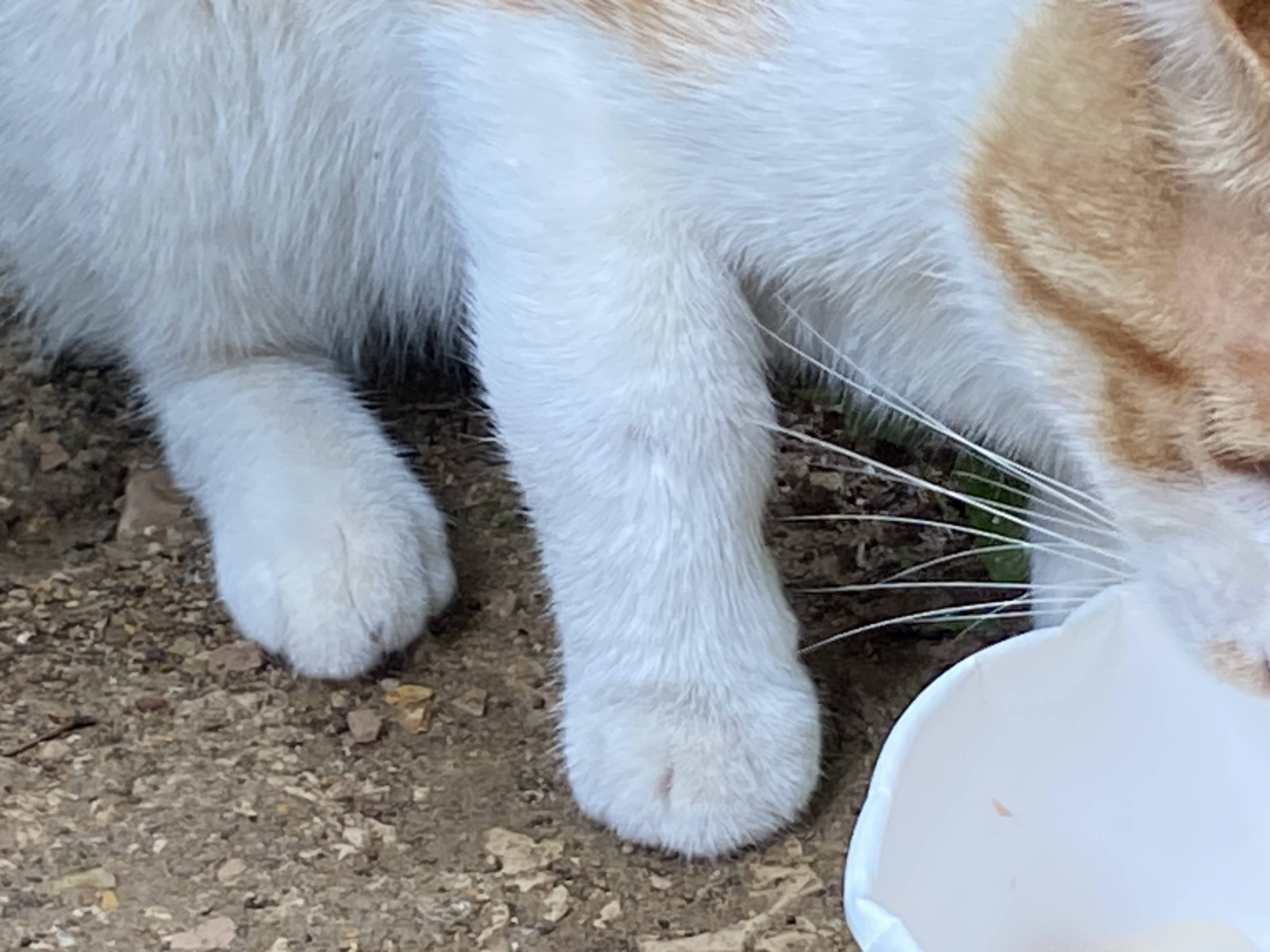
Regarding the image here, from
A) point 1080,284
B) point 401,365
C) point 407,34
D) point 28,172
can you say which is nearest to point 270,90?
point 407,34

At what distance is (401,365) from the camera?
4.61ft

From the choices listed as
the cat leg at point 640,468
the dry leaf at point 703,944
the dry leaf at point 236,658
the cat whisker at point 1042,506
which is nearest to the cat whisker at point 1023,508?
the cat whisker at point 1042,506

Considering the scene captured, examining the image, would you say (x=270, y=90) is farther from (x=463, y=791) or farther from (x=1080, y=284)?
(x=1080, y=284)

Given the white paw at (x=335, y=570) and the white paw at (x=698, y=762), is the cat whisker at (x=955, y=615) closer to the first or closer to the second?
the white paw at (x=698, y=762)

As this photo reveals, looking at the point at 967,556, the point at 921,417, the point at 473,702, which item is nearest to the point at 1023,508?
the point at 967,556

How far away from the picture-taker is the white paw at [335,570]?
110 cm

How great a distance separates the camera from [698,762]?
0.98 meters

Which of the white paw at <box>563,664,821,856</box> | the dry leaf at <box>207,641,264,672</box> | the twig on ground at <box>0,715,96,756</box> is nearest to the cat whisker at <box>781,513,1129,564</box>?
the white paw at <box>563,664,821,856</box>

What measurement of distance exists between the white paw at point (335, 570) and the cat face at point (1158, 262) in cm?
46

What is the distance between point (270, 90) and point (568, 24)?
9.8 inches

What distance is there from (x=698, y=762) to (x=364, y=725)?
0.23m

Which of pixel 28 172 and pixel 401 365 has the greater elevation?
pixel 28 172

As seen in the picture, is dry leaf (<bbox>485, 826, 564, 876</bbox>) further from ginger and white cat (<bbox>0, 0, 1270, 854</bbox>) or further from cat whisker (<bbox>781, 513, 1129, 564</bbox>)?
cat whisker (<bbox>781, 513, 1129, 564</bbox>)

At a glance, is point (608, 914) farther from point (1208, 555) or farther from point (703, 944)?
point (1208, 555)
